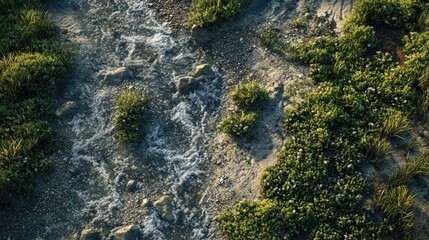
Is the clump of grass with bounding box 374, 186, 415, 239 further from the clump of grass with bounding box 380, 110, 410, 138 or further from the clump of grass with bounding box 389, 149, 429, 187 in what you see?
the clump of grass with bounding box 380, 110, 410, 138

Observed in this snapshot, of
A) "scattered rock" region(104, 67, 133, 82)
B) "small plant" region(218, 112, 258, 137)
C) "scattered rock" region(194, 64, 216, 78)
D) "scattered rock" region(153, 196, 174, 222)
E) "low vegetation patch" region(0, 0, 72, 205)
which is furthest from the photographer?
"scattered rock" region(194, 64, 216, 78)

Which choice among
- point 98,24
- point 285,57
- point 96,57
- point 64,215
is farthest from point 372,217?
point 98,24

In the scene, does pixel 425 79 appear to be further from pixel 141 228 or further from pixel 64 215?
pixel 64 215

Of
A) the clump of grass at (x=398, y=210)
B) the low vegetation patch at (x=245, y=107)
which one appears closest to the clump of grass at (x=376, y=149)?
the clump of grass at (x=398, y=210)

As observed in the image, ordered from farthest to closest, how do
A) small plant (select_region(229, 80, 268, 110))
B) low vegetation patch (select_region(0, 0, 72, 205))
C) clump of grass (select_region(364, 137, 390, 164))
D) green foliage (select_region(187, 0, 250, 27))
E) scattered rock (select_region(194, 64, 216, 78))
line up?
green foliage (select_region(187, 0, 250, 27)) → scattered rock (select_region(194, 64, 216, 78)) → small plant (select_region(229, 80, 268, 110)) → clump of grass (select_region(364, 137, 390, 164)) → low vegetation patch (select_region(0, 0, 72, 205))

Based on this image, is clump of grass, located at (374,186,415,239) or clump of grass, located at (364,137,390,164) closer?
clump of grass, located at (374,186,415,239)

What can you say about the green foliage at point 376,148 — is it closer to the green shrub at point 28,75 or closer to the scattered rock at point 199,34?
the scattered rock at point 199,34

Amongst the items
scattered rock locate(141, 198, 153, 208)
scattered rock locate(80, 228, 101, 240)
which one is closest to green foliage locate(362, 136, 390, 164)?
scattered rock locate(141, 198, 153, 208)
